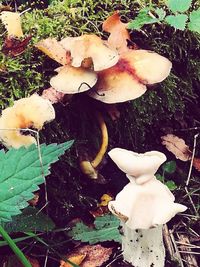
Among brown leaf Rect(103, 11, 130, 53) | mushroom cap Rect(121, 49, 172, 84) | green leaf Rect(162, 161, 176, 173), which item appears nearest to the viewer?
mushroom cap Rect(121, 49, 172, 84)

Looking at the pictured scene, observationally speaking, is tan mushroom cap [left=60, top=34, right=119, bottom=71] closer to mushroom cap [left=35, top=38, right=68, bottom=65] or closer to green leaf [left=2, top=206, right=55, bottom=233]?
mushroom cap [left=35, top=38, right=68, bottom=65]

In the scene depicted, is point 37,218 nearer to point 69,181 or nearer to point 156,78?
point 69,181

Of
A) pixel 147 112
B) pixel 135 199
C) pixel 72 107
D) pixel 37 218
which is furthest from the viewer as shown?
pixel 147 112

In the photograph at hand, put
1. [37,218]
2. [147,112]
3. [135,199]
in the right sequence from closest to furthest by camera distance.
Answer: [135,199] < [37,218] < [147,112]

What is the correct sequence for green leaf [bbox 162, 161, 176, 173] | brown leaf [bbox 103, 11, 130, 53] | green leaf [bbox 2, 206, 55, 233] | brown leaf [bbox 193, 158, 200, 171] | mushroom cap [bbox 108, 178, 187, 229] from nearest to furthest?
mushroom cap [bbox 108, 178, 187, 229] < green leaf [bbox 2, 206, 55, 233] < brown leaf [bbox 103, 11, 130, 53] < green leaf [bbox 162, 161, 176, 173] < brown leaf [bbox 193, 158, 200, 171]

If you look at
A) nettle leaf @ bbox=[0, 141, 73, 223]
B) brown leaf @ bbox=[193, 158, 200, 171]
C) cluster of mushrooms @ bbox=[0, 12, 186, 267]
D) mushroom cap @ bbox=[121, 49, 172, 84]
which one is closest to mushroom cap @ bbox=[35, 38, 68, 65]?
cluster of mushrooms @ bbox=[0, 12, 186, 267]

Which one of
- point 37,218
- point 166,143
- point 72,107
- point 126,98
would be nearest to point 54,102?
point 72,107

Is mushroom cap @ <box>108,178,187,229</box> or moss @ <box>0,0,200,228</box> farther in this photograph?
moss @ <box>0,0,200,228</box>
